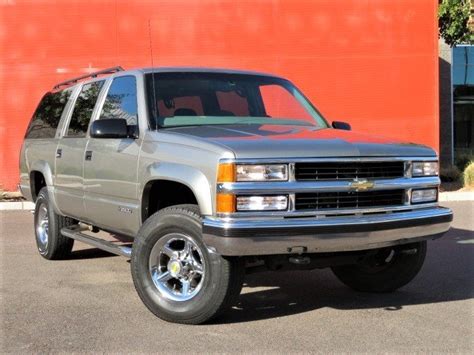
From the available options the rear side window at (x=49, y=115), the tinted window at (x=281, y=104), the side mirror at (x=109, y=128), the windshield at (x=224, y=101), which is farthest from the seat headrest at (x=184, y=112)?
the rear side window at (x=49, y=115)

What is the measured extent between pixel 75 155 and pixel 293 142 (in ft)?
8.97

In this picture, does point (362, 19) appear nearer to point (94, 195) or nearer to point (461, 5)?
point (461, 5)

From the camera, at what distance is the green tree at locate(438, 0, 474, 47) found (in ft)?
47.7

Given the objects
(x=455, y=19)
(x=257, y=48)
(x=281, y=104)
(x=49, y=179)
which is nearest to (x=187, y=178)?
(x=281, y=104)

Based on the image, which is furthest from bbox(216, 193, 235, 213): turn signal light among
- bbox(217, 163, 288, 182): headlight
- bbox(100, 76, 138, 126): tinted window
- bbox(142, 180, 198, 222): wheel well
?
bbox(100, 76, 138, 126): tinted window

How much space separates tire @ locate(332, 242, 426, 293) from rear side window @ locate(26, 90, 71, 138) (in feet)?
12.5

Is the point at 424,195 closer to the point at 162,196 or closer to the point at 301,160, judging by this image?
the point at 301,160

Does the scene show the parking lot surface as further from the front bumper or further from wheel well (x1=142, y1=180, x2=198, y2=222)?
wheel well (x1=142, y1=180, x2=198, y2=222)

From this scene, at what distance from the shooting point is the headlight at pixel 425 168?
4.75 metres

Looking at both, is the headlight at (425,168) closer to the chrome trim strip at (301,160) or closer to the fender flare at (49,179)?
the chrome trim strip at (301,160)

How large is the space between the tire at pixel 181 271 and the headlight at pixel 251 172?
46 centimetres

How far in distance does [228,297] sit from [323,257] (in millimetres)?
801

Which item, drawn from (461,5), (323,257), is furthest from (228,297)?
(461,5)

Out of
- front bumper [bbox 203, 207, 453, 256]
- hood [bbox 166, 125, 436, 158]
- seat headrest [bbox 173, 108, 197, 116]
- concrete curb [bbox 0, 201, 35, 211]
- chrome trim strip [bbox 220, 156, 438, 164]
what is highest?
seat headrest [bbox 173, 108, 197, 116]
